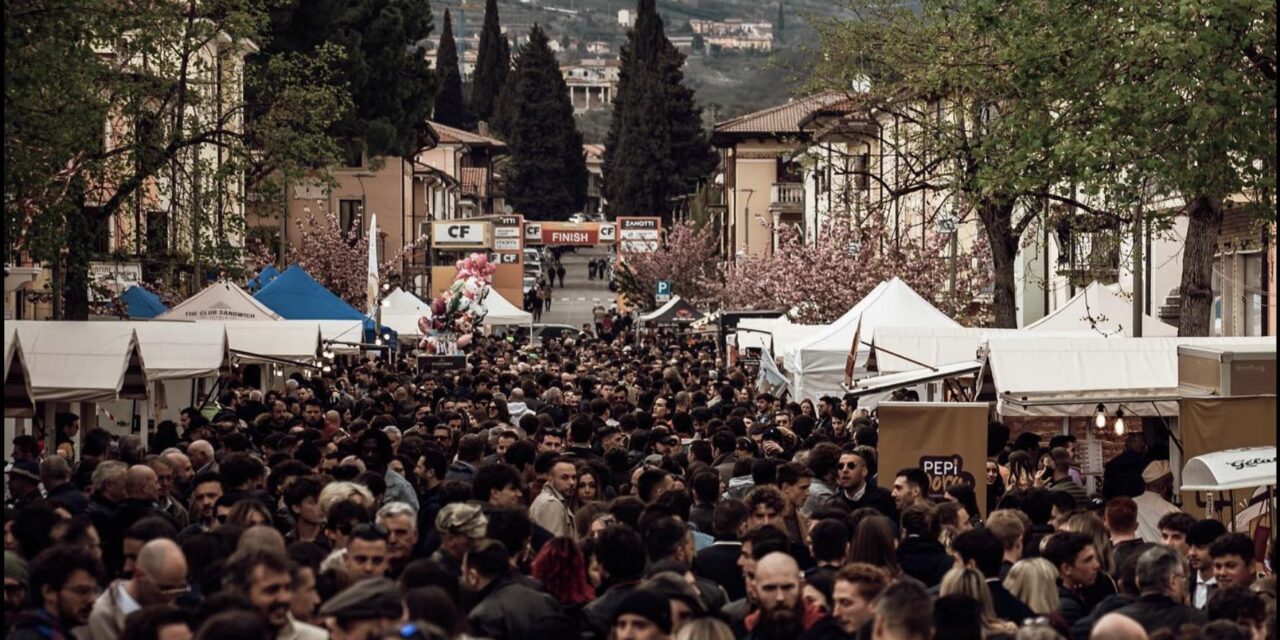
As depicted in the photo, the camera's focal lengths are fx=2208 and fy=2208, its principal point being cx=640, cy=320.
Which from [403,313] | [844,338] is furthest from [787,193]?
[844,338]

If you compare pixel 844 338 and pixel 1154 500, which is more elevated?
pixel 844 338

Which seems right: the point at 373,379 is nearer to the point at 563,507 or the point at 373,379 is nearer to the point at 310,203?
the point at 563,507

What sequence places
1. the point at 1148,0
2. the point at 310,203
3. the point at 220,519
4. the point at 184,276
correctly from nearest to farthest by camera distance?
the point at 220,519 → the point at 1148,0 → the point at 184,276 → the point at 310,203

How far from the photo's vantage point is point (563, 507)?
42.3 feet

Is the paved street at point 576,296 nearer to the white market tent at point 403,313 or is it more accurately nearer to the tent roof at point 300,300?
the white market tent at point 403,313

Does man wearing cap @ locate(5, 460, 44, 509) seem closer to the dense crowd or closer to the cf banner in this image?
the dense crowd

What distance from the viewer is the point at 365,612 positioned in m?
7.22

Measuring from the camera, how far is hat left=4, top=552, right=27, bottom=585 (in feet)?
28.9

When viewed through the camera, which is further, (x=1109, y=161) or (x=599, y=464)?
(x=1109, y=161)

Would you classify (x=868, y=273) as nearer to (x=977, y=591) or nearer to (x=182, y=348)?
(x=182, y=348)

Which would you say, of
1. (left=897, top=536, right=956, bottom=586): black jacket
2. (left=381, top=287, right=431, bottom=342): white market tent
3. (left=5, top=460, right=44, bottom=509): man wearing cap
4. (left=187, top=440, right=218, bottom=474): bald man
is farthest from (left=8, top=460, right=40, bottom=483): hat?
(left=381, top=287, right=431, bottom=342): white market tent

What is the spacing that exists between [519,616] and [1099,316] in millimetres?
20585

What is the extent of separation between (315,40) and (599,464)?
47.9 meters

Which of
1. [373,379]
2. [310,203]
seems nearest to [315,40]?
[310,203]
